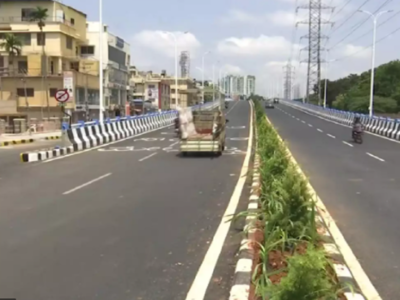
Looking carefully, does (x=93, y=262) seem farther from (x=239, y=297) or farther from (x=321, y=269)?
(x=321, y=269)

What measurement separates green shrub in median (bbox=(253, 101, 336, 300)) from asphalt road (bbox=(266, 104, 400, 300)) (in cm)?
78

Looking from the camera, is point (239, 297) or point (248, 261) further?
point (248, 261)

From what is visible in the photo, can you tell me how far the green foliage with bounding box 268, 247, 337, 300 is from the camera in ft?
12.6

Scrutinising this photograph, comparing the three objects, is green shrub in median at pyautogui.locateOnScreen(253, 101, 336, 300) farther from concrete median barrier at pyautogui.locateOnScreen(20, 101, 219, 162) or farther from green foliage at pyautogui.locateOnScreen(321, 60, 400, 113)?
green foliage at pyautogui.locateOnScreen(321, 60, 400, 113)

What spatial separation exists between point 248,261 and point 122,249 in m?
1.66

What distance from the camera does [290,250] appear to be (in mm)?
5980

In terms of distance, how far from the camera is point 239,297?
4824 millimetres

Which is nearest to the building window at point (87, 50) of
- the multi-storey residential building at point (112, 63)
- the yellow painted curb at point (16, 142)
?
the multi-storey residential building at point (112, 63)

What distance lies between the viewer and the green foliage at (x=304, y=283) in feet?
12.6

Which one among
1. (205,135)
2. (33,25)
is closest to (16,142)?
(205,135)

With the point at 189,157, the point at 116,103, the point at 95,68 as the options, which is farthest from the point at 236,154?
the point at 116,103

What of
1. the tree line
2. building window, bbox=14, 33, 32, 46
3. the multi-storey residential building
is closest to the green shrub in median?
building window, bbox=14, 33, 32, 46

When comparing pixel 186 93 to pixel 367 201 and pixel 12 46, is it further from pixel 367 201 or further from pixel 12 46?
pixel 367 201

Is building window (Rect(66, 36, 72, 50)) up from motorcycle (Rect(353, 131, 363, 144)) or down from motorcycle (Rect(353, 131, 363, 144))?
up
